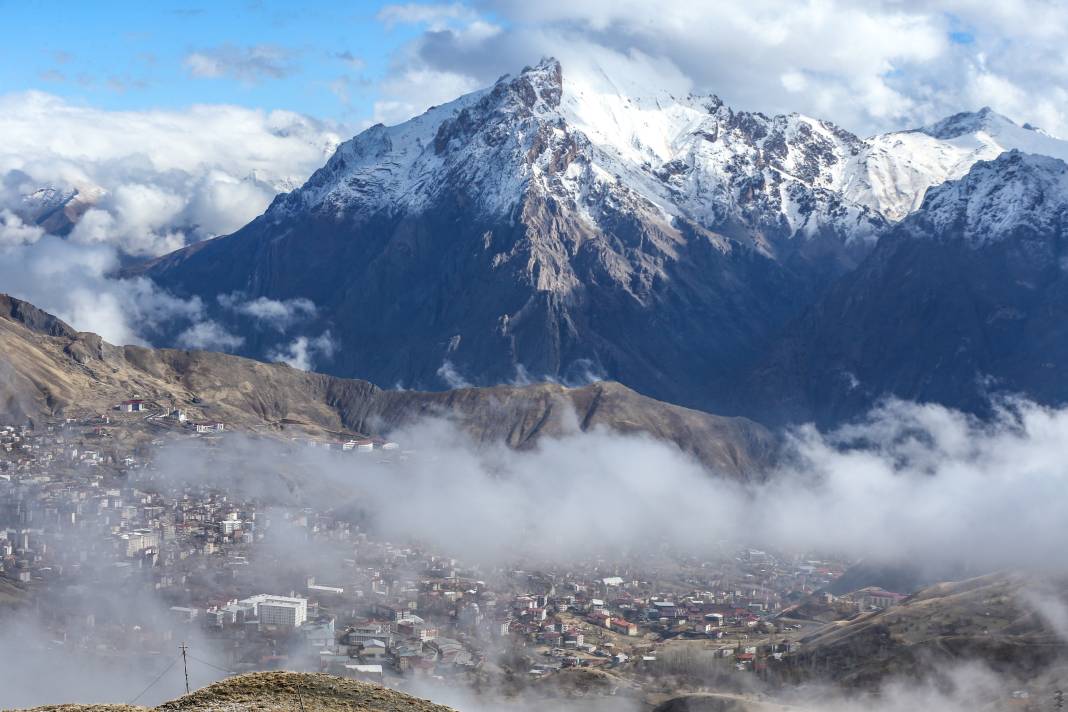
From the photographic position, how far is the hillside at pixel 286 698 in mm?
80688

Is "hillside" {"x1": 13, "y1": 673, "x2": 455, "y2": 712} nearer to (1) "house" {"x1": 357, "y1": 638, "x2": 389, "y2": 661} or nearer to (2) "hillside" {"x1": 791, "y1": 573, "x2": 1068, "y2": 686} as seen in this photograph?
(1) "house" {"x1": 357, "y1": 638, "x2": 389, "y2": 661}

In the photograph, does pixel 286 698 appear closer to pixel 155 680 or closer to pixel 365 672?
pixel 365 672

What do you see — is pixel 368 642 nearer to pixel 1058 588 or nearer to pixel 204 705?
pixel 1058 588

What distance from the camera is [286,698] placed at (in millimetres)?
85375

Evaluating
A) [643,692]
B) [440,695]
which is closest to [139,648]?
[440,695]

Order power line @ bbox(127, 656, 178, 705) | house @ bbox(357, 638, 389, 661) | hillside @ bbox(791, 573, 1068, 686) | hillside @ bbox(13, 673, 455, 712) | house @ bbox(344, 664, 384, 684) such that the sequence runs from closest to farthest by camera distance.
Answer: hillside @ bbox(13, 673, 455, 712)
power line @ bbox(127, 656, 178, 705)
house @ bbox(344, 664, 384, 684)
hillside @ bbox(791, 573, 1068, 686)
house @ bbox(357, 638, 389, 661)

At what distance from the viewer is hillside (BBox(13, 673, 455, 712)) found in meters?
80.7

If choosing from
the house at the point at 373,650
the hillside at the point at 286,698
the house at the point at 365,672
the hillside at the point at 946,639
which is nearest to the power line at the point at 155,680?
the house at the point at 365,672

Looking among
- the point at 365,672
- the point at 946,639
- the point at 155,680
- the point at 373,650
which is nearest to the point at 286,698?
the point at 365,672

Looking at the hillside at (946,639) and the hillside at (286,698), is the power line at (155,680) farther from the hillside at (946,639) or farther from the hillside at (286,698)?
the hillside at (946,639)

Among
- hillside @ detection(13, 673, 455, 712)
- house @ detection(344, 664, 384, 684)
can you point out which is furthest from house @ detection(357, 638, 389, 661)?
hillside @ detection(13, 673, 455, 712)

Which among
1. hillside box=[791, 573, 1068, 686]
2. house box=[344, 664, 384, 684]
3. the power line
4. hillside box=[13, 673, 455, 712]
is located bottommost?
the power line

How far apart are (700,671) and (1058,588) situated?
4843 centimetres

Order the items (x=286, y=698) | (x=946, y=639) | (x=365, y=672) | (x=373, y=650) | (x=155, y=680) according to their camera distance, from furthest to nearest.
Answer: (x=373, y=650) → (x=946, y=639) → (x=365, y=672) → (x=155, y=680) → (x=286, y=698)
